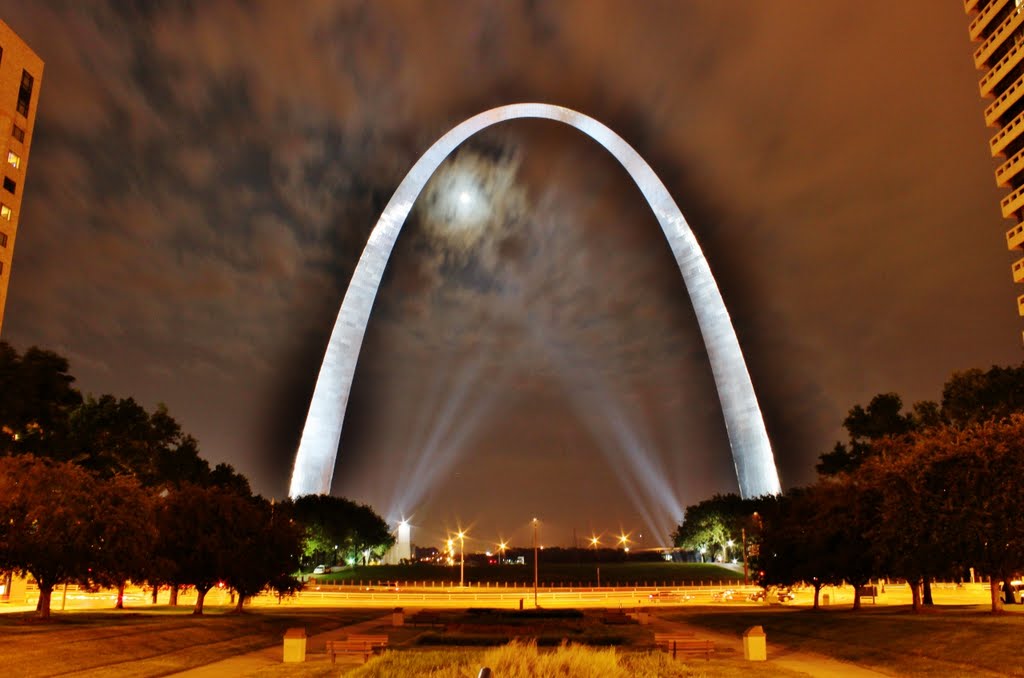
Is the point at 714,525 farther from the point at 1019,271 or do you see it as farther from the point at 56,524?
the point at 56,524

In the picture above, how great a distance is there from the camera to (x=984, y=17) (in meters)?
65.6

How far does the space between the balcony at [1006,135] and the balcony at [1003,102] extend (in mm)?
1094

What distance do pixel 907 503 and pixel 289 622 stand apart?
2571cm

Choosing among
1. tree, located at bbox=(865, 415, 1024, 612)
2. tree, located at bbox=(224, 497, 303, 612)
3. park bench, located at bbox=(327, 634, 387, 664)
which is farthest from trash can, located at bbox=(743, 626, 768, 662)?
tree, located at bbox=(224, 497, 303, 612)

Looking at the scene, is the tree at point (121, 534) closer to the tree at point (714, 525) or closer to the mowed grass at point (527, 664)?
the mowed grass at point (527, 664)

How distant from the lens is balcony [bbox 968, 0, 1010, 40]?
6412cm

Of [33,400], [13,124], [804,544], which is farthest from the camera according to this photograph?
[13,124]

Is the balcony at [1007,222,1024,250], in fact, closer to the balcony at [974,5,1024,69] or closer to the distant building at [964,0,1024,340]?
the distant building at [964,0,1024,340]

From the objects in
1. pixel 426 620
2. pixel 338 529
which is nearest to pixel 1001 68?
pixel 426 620

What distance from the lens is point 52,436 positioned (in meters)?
58.9

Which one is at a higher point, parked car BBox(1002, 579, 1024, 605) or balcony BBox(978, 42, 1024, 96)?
balcony BBox(978, 42, 1024, 96)

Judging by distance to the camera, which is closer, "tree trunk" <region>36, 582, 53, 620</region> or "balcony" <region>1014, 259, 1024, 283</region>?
"tree trunk" <region>36, 582, 53, 620</region>

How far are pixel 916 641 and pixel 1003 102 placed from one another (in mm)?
53053

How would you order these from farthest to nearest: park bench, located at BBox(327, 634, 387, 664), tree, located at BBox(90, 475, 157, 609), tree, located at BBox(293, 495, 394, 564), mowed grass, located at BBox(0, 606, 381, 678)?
tree, located at BBox(293, 495, 394, 564) → tree, located at BBox(90, 475, 157, 609) → park bench, located at BBox(327, 634, 387, 664) → mowed grass, located at BBox(0, 606, 381, 678)
